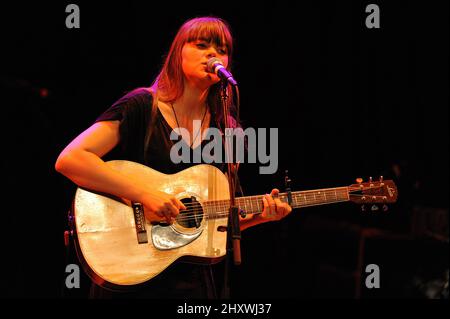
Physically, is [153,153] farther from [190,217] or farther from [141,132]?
[190,217]

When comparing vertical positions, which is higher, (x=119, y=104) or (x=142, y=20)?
(x=142, y=20)

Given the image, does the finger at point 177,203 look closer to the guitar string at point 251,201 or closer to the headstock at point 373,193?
the guitar string at point 251,201

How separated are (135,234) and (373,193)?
4.79 feet

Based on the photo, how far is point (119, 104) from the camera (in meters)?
2.72

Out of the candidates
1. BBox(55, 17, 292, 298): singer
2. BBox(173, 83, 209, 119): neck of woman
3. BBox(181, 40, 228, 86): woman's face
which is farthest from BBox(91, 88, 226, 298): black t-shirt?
BBox(181, 40, 228, 86): woman's face

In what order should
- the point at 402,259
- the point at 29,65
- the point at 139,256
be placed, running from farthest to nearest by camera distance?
the point at 402,259, the point at 29,65, the point at 139,256

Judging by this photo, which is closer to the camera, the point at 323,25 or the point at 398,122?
the point at 323,25

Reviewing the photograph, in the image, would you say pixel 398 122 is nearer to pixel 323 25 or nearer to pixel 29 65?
pixel 323 25

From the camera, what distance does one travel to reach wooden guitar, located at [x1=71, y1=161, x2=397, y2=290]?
2562 mm

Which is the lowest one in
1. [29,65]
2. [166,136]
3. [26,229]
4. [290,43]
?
[26,229]

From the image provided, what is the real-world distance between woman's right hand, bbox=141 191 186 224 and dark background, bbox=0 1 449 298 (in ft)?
6.80

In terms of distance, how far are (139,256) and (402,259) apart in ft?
11.8

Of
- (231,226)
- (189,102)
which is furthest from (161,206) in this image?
(189,102)

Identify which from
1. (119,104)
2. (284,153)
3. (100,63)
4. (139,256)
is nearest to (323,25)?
(284,153)
